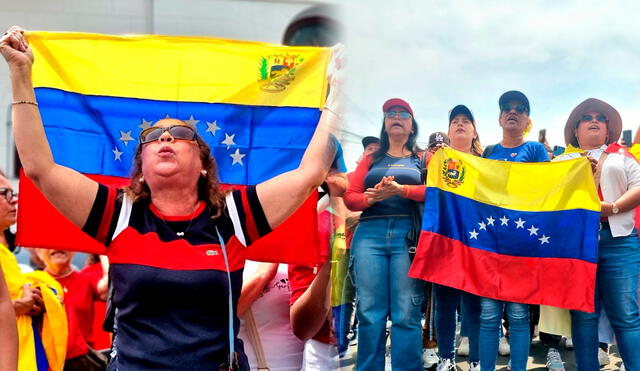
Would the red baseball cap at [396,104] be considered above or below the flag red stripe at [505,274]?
above

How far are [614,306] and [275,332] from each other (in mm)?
1025

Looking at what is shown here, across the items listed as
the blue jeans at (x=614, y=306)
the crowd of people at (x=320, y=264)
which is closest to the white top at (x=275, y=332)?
the crowd of people at (x=320, y=264)

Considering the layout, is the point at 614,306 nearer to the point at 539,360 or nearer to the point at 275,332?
the point at 539,360

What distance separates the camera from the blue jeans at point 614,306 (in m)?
1.84

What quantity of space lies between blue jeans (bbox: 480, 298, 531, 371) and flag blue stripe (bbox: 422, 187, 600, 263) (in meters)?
0.15

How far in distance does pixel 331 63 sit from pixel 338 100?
299mm

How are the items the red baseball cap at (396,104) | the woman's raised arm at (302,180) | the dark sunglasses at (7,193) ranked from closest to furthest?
the woman's raised arm at (302,180) < the red baseball cap at (396,104) < the dark sunglasses at (7,193)

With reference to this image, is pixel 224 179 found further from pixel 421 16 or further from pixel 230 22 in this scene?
pixel 230 22

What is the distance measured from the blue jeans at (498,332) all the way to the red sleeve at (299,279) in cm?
55

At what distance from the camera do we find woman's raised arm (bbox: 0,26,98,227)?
1517 millimetres

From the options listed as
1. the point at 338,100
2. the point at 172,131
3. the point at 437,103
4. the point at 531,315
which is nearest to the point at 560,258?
the point at 531,315

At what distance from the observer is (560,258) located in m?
1.73

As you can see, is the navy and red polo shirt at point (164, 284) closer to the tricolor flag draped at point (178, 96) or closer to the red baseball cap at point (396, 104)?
the red baseball cap at point (396, 104)

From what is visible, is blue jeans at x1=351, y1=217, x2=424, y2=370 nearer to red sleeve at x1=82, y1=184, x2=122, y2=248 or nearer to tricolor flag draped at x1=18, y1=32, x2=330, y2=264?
tricolor flag draped at x1=18, y1=32, x2=330, y2=264
